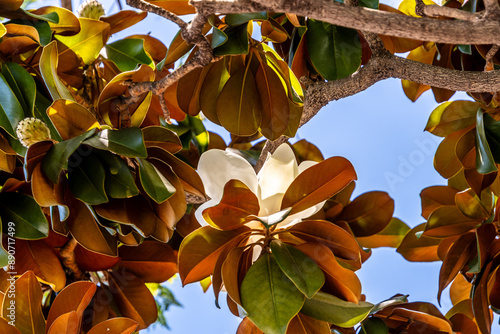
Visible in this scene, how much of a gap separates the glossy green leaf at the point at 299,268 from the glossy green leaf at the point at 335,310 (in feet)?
0.17

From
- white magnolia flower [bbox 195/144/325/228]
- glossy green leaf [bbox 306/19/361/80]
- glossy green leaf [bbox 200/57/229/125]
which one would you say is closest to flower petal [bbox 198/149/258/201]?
white magnolia flower [bbox 195/144/325/228]

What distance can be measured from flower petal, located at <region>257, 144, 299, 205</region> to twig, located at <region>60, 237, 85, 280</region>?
32cm

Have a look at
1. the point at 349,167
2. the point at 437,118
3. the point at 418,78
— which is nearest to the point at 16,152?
the point at 349,167

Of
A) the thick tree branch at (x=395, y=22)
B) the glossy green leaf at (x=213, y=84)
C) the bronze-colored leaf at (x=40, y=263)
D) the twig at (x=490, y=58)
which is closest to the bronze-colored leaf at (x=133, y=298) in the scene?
the bronze-colored leaf at (x=40, y=263)

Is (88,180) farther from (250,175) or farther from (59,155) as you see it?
(250,175)

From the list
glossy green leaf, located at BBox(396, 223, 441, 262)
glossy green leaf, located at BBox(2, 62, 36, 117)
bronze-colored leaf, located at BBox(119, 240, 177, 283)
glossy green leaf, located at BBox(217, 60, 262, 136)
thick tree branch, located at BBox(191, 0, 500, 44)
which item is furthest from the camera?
glossy green leaf, located at BBox(396, 223, 441, 262)

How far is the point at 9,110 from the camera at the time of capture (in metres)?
0.65

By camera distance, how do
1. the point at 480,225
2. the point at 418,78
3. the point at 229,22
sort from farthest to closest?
the point at 480,225
the point at 418,78
the point at 229,22

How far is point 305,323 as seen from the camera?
719 millimetres

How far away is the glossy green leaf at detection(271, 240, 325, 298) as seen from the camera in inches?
24.6

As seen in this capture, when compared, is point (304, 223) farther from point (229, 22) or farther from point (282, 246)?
point (229, 22)

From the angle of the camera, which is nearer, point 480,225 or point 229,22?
point 229,22

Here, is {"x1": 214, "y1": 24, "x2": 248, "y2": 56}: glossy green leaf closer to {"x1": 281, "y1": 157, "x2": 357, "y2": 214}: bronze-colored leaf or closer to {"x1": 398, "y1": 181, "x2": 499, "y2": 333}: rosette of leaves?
{"x1": 281, "y1": 157, "x2": 357, "y2": 214}: bronze-colored leaf

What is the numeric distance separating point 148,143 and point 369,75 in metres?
0.37
